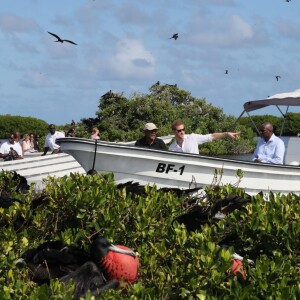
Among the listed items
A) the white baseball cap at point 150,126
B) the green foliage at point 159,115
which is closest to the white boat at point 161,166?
the white baseball cap at point 150,126

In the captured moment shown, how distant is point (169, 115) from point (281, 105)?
2834cm

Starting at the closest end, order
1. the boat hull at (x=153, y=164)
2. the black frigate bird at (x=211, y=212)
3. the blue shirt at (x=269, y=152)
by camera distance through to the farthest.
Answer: the black frigate bird at (x=211, y=212)
the boat hull at (x=153, y=164)
the blue shirt at (x=269, y=152)

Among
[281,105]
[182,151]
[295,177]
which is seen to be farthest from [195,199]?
[281,105]

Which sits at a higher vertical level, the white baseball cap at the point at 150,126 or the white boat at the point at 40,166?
the white baseball cap at the point at 150,126

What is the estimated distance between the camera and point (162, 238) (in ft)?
25.4

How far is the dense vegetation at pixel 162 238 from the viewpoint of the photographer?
564 centimetres

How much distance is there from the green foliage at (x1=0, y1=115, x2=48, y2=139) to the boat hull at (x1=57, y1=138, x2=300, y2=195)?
6724 centimetres

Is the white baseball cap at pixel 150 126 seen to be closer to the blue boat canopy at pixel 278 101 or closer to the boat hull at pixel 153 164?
the boat hull at pixel 153 164

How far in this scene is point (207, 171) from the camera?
601 inches

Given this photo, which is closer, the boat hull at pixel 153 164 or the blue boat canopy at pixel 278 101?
the boat hull at pixel 153 164

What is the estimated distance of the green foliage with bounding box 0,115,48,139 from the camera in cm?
8244

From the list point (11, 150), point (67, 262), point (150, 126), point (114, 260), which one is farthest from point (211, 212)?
point (11, 150)

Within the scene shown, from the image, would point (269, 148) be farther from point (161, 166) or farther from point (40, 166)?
point (40, 166)

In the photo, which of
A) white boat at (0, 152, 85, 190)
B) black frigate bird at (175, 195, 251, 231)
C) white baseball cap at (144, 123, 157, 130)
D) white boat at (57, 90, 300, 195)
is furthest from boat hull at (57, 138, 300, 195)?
black frigate bird at (175, 195, 251, 231)
